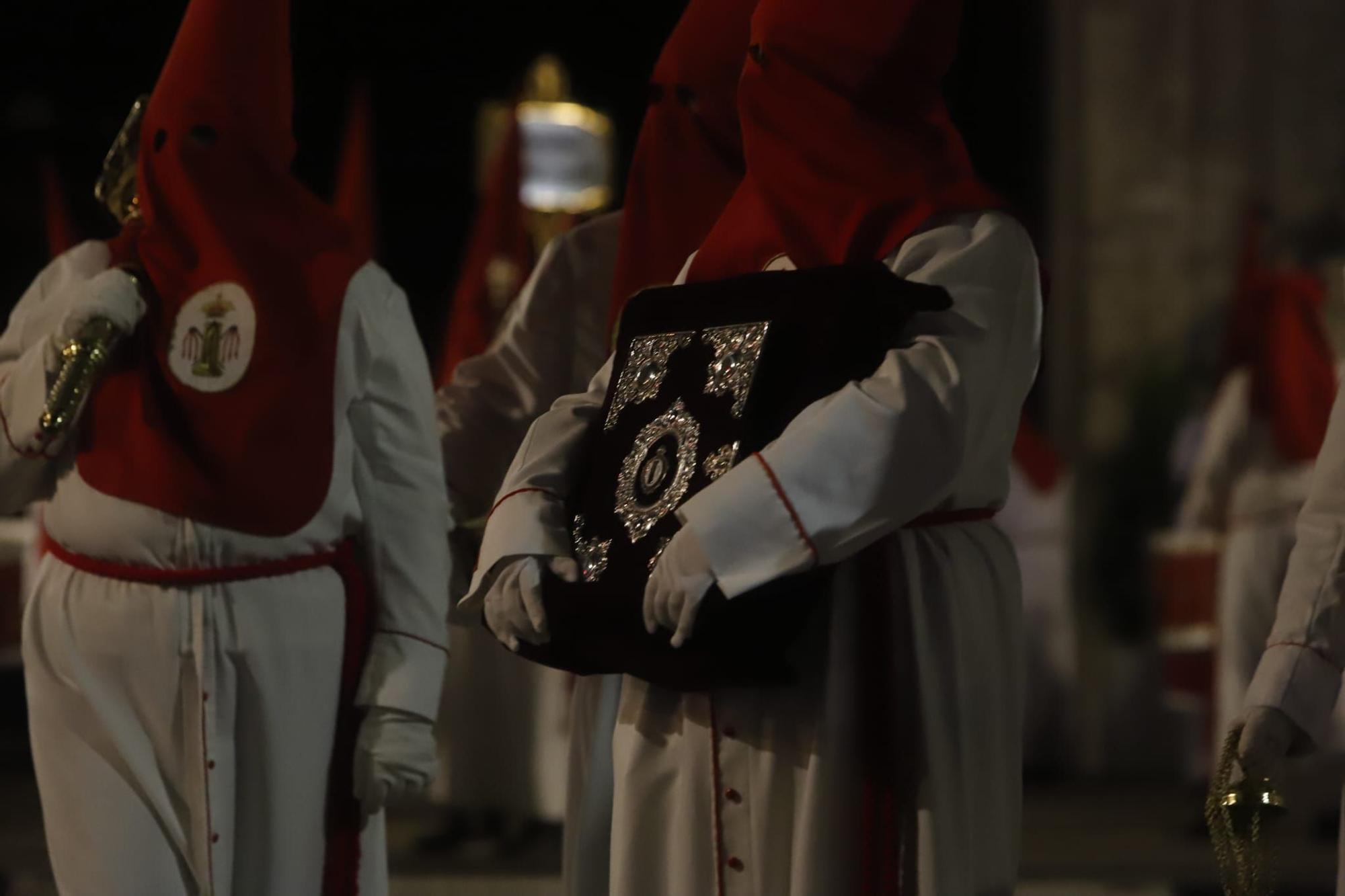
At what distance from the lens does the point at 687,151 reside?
3.78m

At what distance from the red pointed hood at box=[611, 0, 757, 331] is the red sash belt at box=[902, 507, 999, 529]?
38.3 inches

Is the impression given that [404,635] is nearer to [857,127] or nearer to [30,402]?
[30,402]

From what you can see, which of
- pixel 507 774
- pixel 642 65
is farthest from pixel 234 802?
pixel 642 65

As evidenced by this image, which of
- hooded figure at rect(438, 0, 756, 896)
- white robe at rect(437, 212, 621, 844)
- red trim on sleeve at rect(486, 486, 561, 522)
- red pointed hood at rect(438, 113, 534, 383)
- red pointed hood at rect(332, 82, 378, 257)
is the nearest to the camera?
red trim on sleeve at rect(486, 486, 561, 522)

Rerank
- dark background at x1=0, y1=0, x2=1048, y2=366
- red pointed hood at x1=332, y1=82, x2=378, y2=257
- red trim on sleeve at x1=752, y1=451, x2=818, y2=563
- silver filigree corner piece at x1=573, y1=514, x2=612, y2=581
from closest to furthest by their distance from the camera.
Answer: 1. red trim on sleeve at x1=752, y1=451, x2=818, y2=563
2. silver filigree corner piece at x1=573, y1=514, x2=612, y2=581
3. red pointed hood at x1=332, y1=82, x2=378, y2=257
4. dark background at x1=0, y1=0, x2=1048, y2=366

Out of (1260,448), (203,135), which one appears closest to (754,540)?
(203,135)

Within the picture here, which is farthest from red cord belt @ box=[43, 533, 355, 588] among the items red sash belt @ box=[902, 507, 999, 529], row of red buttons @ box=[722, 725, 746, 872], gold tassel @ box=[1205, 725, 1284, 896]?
gold tassel @ box=[1205, 725, 1284, 896]

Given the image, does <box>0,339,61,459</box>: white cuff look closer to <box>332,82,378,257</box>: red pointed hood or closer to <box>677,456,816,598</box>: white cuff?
<box>677,456,816,598</box>: white cuff

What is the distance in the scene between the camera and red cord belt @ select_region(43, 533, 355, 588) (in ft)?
11.8

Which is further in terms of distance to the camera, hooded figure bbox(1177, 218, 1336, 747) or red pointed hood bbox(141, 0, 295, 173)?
hooded figure bbox(1177, 218, 1336, 747)

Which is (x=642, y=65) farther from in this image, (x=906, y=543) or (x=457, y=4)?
(x=906, y=543)

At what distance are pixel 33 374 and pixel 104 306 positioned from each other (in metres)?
0.20

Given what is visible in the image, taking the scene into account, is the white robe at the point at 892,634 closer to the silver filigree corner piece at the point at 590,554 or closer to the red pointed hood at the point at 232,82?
the silver filigree corner piece at the point at 590,554

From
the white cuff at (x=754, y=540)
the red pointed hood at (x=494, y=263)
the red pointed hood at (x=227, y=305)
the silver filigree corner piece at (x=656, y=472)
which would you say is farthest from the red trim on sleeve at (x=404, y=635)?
the red pointed hood at (x=494, y=263)
